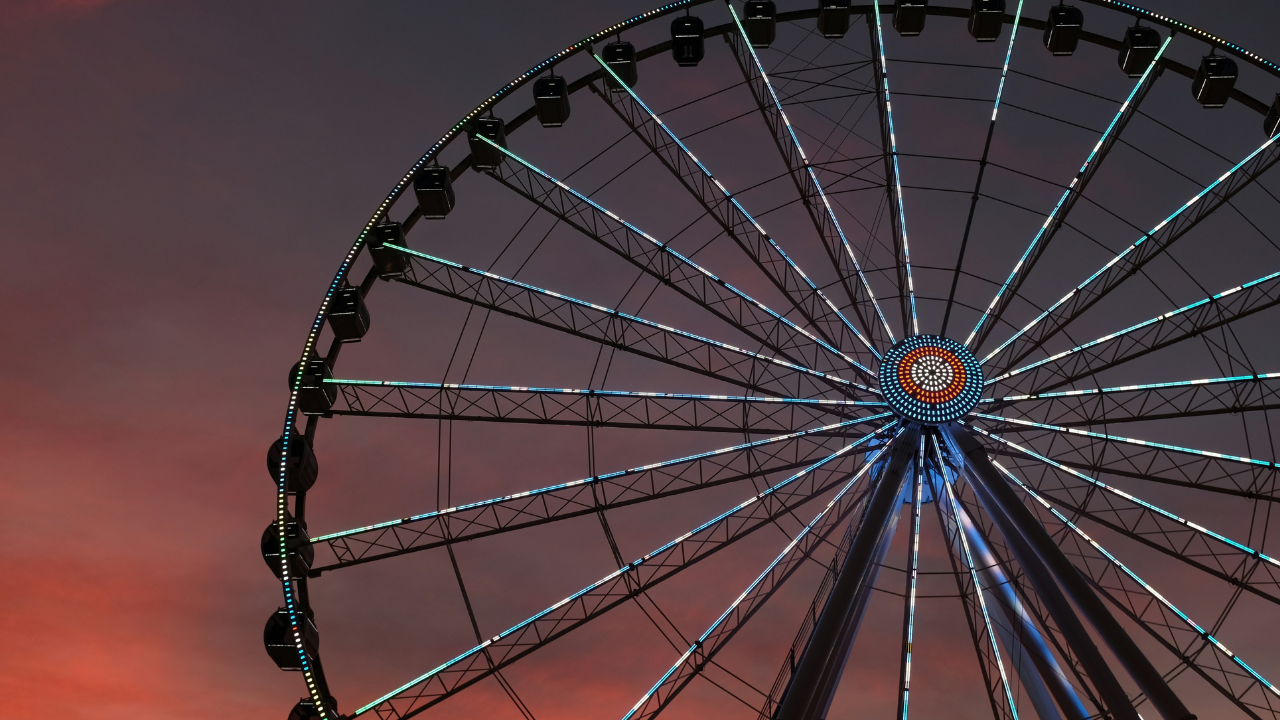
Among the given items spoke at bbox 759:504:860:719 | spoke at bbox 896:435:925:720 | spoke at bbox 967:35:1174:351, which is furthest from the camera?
spoke at bbox 967:35:1174:351

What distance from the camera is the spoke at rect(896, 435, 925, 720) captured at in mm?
15344

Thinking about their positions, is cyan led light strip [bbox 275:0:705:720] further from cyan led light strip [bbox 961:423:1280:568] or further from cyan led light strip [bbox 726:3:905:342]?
cyan led light strip [bbox 961:423:1280:568]

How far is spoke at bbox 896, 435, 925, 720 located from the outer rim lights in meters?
0.64

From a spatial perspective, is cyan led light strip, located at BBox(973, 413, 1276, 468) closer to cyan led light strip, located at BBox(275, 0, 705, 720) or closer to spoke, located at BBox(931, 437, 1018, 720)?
spoke, located at BBox(931, 437, 1018, 720)

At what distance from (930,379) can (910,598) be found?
4674 mm

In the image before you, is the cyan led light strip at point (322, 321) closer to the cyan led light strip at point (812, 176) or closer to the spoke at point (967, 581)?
the cyan led light strip at point (812, 176)

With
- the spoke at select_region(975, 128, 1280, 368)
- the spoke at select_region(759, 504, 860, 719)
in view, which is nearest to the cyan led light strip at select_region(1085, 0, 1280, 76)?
the spoke at select_region(975, 128, 1280, 368)

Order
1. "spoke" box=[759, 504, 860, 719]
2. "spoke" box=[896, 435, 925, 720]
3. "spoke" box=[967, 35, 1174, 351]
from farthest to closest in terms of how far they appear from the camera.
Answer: "spoke" box=[967, 35, 1174, 351]
"spoke" box=[759, 504, 860, 719]
"spoke" box=[896, 435, 925, 720]

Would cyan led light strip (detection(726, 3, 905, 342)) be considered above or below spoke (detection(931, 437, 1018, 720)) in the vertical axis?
above

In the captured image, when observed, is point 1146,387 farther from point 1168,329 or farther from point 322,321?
point 322,321

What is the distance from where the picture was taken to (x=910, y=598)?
17.2 meters

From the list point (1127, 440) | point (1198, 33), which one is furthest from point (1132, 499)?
point (1198, 33)

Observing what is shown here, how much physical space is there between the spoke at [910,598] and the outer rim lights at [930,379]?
0.64 m

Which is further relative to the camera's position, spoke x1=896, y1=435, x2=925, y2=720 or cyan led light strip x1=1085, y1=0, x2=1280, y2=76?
cyan led light strip x1=1085, y1=0, x2=1280, y2=76
